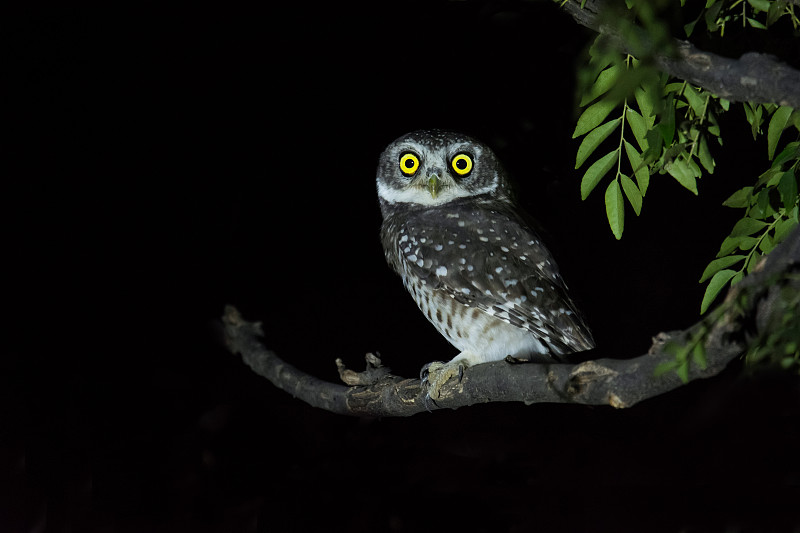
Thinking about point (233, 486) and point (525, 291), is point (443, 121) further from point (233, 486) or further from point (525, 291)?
point (233, 486)

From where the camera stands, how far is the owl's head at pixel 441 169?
7.64 feet

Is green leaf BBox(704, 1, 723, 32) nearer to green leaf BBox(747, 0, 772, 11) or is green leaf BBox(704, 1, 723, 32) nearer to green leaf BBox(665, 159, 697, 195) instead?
green leaf BBox(747, 0, 772, 11)

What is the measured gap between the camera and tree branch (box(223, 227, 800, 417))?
108cm

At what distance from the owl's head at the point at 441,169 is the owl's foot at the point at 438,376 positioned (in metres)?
0.53

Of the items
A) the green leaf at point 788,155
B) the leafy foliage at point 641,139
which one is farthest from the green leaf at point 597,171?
the green leaf at point 788,155

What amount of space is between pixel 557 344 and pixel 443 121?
4.21ft

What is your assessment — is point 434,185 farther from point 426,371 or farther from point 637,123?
point 637,123

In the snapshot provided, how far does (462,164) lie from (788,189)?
1166 mm

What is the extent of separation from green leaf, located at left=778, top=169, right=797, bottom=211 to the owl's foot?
2.93ft

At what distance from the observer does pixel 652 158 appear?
4.78ft

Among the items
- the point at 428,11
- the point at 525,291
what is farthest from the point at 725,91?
the point at 428,11

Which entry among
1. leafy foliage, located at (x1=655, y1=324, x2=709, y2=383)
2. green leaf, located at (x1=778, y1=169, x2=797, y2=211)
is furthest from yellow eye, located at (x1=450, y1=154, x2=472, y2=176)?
leafy foliage, located at (x1=655, y1=324, x2=709, y2=383)

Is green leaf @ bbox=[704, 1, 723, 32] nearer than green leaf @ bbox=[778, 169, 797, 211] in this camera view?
No

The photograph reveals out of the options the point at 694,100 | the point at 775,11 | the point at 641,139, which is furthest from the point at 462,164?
the point at 775,11
